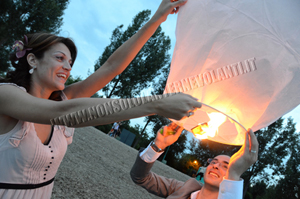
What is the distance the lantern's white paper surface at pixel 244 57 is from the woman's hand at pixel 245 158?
0.19m

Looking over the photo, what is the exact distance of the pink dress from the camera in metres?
1.30

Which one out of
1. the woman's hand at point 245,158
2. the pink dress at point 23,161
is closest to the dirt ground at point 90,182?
the pink dress at point 23,161

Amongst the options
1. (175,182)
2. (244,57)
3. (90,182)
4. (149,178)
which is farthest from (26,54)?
(90,182)

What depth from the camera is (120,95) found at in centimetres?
2361

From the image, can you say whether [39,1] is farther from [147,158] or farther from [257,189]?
[257,189]

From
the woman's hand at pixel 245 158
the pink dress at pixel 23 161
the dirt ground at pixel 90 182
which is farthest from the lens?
the dirt ground at pixel 90 182

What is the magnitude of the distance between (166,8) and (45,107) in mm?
1242

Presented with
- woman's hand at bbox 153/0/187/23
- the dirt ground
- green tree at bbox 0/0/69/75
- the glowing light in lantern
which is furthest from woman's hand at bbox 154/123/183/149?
green tree at bbox 0/0/69/75

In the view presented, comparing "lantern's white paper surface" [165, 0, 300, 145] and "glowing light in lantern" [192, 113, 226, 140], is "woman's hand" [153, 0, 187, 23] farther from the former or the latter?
"glowing light in lantern" [192, 113, 226, 140]

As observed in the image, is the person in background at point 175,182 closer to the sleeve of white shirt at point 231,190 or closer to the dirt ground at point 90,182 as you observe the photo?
the sleeve of white shirt at point 231,190

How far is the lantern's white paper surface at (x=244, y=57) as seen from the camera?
1.18 metres

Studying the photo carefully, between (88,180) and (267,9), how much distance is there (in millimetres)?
4339

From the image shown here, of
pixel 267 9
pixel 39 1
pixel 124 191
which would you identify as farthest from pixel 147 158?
pixel 39 1

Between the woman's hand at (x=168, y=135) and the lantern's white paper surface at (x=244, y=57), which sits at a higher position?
the lantern's white paper surface at (x=244, y=57)
